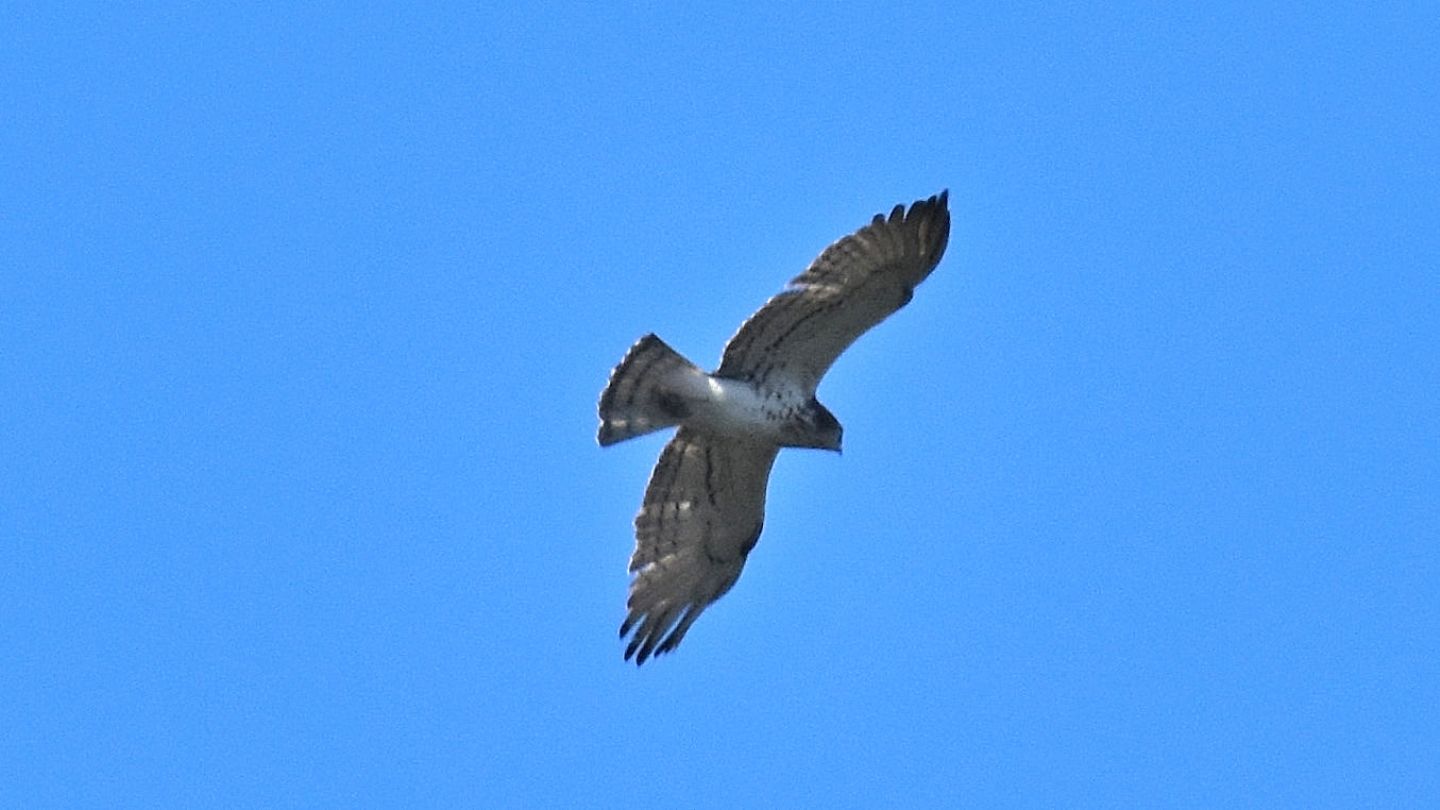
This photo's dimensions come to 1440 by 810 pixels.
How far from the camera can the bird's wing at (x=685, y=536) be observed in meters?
14.3

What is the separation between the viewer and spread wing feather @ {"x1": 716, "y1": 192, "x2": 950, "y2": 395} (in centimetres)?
1330

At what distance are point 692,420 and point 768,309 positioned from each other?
26.4 inches

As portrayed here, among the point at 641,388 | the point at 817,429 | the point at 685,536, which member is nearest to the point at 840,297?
the point at 817,429

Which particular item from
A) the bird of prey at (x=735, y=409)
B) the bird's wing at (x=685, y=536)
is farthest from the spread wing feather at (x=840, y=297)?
the bird's wing at (x=685, y=536)

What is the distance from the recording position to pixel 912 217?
13289 mm

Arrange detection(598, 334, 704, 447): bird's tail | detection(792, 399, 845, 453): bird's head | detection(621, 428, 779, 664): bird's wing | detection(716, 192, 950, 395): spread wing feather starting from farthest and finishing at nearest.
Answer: detection(621, 428, 779, 664): bird's wing → detection(792, 399, 845, 453): bird's head → detection(598, 334, 704, 447): bird's tail → detection(716, 192, 950, 395): spread wing feather

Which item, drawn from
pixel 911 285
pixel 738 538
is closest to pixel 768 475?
pixel 738 538

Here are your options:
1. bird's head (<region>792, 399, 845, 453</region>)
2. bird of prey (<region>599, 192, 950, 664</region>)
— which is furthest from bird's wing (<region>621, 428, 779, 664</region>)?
bird's head (<region>792, 399, 845, 453</region>)

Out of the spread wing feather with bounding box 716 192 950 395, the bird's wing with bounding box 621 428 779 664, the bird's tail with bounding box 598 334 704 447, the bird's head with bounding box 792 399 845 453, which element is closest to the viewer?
the spread wing feather with bounding box 716 192 950 395

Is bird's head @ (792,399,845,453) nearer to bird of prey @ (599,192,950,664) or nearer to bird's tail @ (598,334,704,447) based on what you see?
bird of prey @ (599,192,950,664)

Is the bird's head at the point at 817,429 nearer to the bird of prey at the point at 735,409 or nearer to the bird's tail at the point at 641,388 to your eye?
the bird of prey at the point at 735,409

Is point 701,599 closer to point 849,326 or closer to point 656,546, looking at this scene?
point 656,546

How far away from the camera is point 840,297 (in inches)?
529

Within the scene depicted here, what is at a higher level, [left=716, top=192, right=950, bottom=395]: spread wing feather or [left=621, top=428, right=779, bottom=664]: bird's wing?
[left=716, top=192, right=950, bottom=395]: spread wing feather
